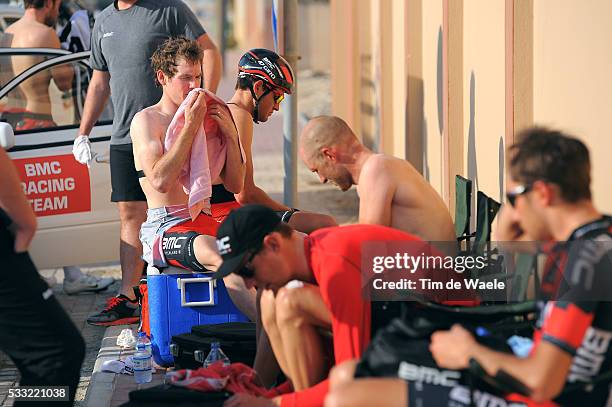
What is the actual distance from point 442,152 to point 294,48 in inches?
52.0

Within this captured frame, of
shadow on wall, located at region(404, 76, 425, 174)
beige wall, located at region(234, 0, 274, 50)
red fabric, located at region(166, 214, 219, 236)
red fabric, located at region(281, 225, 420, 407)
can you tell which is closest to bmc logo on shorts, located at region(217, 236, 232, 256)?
red fabric, located at region(281, 225, 420, 407)

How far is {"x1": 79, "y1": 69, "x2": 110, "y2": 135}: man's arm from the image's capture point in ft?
24.9

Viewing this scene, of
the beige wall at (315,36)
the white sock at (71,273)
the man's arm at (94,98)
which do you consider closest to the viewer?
the man's arm at (94,98)

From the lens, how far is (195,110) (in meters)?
5.94

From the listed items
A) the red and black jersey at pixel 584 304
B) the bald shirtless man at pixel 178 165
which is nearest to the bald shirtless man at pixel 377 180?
the bald shirtless man at pixel 178 165

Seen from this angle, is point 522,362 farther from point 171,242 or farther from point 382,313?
point 171,242

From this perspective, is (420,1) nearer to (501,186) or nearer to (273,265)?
(501,186)

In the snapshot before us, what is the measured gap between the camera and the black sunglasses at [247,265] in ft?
14.0

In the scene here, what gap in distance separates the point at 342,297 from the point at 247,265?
38 centimetres

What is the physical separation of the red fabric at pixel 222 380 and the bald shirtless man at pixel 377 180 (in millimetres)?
882

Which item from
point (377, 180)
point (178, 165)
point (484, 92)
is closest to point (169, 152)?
point (178, 165)

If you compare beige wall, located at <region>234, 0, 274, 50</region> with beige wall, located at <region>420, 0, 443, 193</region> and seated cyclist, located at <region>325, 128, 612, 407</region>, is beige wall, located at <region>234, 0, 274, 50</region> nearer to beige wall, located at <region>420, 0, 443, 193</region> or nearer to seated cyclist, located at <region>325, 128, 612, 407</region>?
beige wall, located at <region>420, 0, 443, 193</region>

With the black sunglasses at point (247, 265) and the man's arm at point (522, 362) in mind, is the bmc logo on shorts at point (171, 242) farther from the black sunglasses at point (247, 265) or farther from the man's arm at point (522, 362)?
the man's arm at point (522, 362)

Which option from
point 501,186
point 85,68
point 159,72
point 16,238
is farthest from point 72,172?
point 16,238
